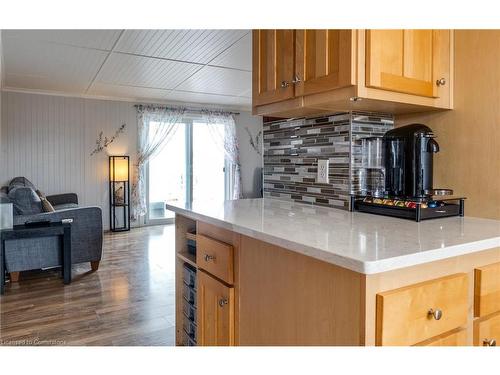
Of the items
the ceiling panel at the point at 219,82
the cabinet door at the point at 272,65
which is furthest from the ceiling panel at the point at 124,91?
the cabinet door at the point at 272,65

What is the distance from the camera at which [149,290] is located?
3254 mm

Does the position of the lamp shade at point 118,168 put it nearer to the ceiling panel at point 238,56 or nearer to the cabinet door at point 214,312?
the ceiling panel at point 238,56

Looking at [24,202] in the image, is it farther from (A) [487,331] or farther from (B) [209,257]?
(A) [487,331]

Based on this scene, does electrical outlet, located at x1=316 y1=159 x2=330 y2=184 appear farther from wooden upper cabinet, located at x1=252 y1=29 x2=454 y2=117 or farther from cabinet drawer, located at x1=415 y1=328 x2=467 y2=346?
cabinet drawer, located at x1=415 y1=328 x2=467 y2=346

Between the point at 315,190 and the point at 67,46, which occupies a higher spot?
the point at 67,46

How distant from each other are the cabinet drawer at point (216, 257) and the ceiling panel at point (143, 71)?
2990 mm

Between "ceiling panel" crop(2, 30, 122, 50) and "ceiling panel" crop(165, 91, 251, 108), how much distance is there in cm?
242

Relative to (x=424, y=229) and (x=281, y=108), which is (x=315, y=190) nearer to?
(x=281, y=108)

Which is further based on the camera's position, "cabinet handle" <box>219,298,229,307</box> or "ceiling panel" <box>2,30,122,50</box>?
"ceiling panel" <box>2,30,122,50</box>

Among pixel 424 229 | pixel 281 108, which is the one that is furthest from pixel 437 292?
pixel 281 108

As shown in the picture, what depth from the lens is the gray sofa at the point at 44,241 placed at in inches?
136

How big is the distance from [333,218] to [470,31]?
910 mm

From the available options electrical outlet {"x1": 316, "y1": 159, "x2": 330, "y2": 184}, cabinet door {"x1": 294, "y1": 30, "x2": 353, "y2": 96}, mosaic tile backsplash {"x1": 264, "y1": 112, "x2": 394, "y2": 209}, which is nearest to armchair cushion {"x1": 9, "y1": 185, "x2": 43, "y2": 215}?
mosaic tile backsplash {"x1": 264, "y1": 112, "x2": 394, "y2": 209}

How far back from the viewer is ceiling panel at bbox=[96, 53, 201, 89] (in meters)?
4.16
